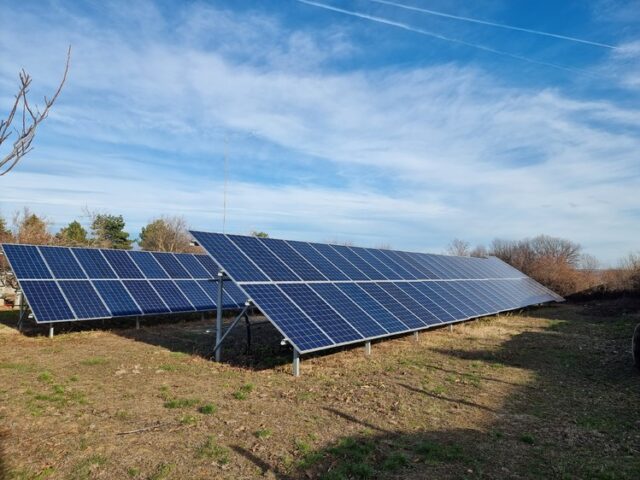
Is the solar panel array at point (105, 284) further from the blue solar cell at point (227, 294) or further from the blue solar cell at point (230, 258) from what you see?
the blue solar cell at point (230, 258)

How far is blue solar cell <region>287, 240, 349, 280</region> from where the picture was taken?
1559 cm

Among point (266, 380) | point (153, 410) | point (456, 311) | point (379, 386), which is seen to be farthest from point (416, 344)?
point (153, 410)

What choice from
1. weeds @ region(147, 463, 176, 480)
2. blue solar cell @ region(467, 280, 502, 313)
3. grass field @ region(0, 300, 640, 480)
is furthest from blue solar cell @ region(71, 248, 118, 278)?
blue solar cell @ region(467, 280, 502, 313)

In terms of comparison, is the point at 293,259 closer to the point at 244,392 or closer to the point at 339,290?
the point at 339,290

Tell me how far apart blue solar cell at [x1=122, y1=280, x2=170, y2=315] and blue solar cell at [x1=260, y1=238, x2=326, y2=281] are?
6.18 metres

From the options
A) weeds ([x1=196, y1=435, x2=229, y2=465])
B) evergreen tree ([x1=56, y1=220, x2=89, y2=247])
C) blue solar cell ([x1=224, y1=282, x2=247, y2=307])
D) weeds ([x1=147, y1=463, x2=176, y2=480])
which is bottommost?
weeds ([x1=147, y1=463, x2=176, y2=480])

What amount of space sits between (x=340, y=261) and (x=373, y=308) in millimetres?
3688

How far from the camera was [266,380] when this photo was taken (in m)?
10.5

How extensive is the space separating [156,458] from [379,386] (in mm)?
5249

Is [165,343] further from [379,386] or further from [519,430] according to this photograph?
[519,430]

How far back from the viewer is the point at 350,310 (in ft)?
44.1

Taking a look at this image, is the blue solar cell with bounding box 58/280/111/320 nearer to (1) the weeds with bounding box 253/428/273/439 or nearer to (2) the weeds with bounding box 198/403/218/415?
(2) the weeds with bounding box 198/403/218/415

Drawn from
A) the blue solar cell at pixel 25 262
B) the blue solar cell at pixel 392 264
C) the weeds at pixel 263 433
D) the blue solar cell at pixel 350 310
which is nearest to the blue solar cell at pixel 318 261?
the blue solar cell at pixel 350 310

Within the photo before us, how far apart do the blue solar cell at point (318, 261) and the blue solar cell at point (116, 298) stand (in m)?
6.92
